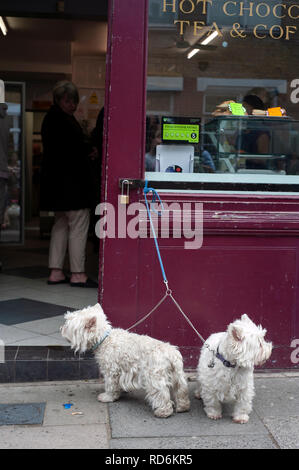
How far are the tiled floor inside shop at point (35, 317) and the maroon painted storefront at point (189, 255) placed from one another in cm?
56

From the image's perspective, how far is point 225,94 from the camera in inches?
202

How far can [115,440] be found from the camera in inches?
145

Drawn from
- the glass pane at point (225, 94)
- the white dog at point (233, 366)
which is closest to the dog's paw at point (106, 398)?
the white dog at point (233, 366)

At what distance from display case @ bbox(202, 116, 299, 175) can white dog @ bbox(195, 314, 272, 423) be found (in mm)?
1655

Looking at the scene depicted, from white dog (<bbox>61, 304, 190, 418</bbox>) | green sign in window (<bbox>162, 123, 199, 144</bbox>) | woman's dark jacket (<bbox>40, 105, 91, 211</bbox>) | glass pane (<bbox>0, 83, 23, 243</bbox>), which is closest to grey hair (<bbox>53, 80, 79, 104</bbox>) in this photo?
woman's dark jacket (<bbox>40, 105, 91, 211</bbox>)

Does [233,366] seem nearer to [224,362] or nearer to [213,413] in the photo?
[224,362]

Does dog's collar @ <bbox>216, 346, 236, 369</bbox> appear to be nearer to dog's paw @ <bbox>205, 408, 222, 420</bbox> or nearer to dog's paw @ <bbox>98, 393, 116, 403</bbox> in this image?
dog's paw @ <bbox>205, 408, 222, 420</bbox>

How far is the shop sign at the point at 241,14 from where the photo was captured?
4.96m

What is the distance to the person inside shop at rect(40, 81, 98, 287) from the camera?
6.68 m

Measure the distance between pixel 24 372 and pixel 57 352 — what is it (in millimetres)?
302

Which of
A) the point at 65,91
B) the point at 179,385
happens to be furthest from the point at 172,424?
the point at 65,91

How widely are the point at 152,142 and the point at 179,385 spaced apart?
204 cm
